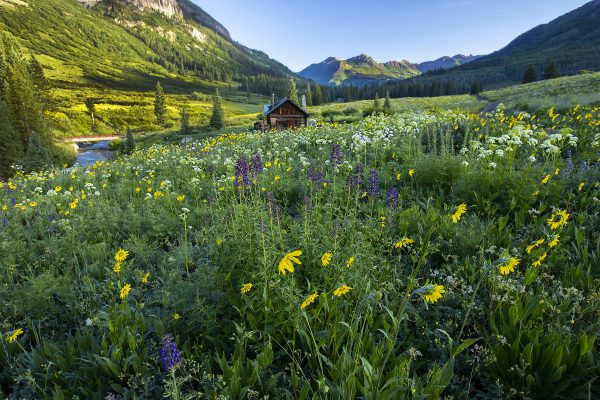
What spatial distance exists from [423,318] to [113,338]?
276 cm

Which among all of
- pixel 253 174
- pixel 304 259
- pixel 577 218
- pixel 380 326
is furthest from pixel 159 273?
pixel 577 218

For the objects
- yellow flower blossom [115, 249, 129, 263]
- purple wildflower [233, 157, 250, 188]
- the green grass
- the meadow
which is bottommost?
the meadow

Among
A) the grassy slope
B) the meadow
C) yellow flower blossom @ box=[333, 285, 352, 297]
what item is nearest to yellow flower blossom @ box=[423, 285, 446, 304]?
the meadow

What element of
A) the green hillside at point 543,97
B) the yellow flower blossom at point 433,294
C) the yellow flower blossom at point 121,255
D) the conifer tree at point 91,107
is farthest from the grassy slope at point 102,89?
the yellow flower blossom at point 433,294

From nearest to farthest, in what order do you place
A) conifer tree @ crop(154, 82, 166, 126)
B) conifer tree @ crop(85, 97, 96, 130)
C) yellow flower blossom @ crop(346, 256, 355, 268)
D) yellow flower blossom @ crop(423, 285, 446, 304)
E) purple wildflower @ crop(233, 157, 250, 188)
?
yellow flower blossom @ crop(423, 285, 446, 304) → yellow flower blossom @ crop(346, 256, 355, 268) → purple wildflower @ crop(233, 157, 250, 188) → conifer tree @ crop(154, 82, 166, 126) → conifer tree @ crop(85, 97, 96, 130)

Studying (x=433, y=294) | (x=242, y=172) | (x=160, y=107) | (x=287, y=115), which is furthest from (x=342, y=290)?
(x=160, y=107)

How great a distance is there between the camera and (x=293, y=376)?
2.12m

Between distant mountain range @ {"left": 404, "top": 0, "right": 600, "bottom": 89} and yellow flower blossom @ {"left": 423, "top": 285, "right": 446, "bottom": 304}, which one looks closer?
yellow flower blossom @ {"left": 423, "top": 285, "right": 446, "bottom": 304}

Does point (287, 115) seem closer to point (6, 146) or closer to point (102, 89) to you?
point (6, 146)

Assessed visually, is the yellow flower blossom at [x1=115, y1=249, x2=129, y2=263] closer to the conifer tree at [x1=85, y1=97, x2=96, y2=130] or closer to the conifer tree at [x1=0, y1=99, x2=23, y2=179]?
the conifer tree at [x1=0, y1=99, x2=23, y2=179]

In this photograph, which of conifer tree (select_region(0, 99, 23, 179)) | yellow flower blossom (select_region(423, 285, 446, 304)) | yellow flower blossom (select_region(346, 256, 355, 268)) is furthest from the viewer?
conifer tree (select_region(0, 99, 23, 179))

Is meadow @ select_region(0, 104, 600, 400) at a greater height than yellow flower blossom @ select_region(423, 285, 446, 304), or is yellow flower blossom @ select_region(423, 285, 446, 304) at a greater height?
yellow flower blossom @ select_region(423, 285, 446, 304)

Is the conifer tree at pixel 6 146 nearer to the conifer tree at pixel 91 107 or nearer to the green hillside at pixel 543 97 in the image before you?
the green hillside at pixel 543 97

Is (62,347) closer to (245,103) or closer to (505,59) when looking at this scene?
(245,103)
